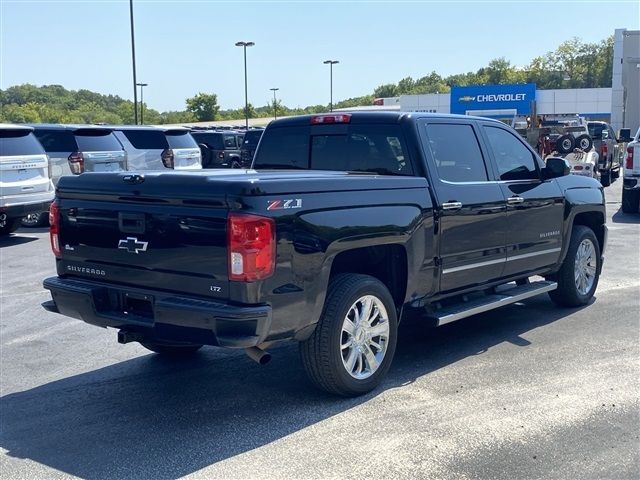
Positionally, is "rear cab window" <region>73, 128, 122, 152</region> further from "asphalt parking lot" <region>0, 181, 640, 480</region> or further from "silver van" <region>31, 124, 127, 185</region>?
"asphalt parking lot" <region>0, 181, 640, 480</region>

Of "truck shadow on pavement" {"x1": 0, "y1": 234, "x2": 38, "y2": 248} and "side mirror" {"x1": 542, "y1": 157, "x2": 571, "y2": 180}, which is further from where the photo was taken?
"truck shadow on pavement" {"x1": 0, "y1": 234, "x2": 38, "y2": 248}

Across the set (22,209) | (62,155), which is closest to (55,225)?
(22,209)

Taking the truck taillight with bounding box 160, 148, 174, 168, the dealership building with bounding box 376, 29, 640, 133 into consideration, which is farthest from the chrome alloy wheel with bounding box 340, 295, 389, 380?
the dealership building with bounding box 376, 29, 640, 133

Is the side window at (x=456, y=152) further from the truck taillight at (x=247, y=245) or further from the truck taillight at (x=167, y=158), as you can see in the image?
the truck taillight at (x=167, y=158)

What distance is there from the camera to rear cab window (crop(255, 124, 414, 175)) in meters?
5.96

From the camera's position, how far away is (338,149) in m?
6.32

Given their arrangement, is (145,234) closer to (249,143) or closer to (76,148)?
(76,148)

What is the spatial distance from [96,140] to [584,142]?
48.8 feet

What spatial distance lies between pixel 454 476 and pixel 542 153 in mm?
23349

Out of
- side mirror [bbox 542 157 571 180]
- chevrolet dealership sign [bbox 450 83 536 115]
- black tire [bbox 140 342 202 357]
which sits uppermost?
chevrolet dealership sign [bbox 450 83 536 115]

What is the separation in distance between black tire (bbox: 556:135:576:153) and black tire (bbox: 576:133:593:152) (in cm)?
30

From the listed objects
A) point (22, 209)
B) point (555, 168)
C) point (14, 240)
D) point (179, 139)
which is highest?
point (179, 139)

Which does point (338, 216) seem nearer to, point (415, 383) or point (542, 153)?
point (415, 383)

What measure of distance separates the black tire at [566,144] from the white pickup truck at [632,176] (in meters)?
7.86
